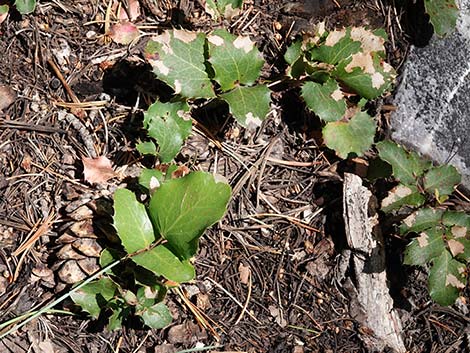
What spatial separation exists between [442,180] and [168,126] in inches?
43.2

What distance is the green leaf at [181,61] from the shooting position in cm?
228

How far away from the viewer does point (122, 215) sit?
2096 millimetres

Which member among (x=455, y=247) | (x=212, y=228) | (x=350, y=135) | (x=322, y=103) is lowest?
(x=212, y=228)

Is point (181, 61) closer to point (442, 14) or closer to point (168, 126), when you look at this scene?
point (168, 126)

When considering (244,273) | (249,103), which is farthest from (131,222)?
(249,103)

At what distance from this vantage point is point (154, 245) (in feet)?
7.06

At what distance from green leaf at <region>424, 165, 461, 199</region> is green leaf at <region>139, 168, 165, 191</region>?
1056 millimetres

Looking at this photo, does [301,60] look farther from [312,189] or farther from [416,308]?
[416,308]

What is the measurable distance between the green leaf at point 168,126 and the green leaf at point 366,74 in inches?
24.8

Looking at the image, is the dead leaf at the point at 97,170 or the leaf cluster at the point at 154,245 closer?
the leaf cluster at the point at 154,245

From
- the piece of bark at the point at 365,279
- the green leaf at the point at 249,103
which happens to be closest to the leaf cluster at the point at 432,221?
the piece of bark at the point at 365,279

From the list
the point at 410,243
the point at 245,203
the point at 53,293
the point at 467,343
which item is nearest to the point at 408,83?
the point at 410,243

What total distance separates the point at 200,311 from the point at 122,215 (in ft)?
1.58

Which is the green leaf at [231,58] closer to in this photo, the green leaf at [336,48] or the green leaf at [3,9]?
the green leaf at [336,48]
